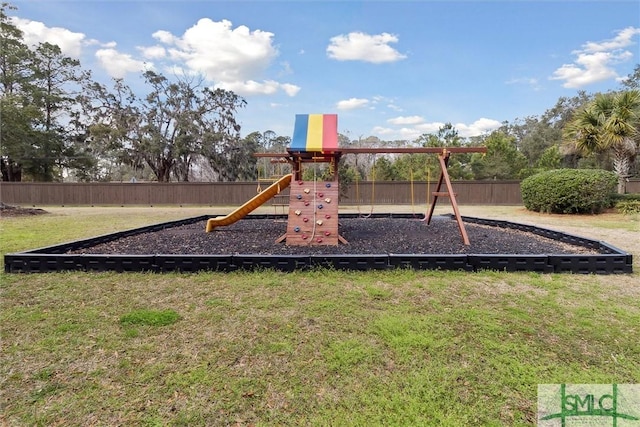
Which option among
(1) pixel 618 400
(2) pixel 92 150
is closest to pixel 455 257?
(1) pixel 618 400

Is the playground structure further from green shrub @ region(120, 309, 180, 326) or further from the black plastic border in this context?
green shrub @ region(120, 309, 180, 326)

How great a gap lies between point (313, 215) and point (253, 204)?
1553 millimetres

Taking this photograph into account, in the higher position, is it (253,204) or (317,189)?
(317,189)

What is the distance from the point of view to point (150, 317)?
256cm

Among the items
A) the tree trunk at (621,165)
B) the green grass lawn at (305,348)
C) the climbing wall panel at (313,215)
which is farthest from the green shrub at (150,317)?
the tree trunk at (621,165)

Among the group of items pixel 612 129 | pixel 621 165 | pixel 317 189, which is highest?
pixel 612 129

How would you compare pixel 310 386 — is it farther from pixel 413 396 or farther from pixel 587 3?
pixel 587 3

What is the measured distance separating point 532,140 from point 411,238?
1119 inches

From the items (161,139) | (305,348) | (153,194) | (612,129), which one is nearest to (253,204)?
(305,348)

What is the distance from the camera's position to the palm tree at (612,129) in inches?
440

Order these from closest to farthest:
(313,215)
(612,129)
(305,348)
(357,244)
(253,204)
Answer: (305,348), (357,244), (313,215), (253,204), (612,129)

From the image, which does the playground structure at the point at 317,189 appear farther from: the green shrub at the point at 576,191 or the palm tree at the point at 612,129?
the palm tree at the point at 612,129

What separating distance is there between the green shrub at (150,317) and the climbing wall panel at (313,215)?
2.64m

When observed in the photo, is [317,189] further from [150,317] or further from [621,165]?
[621,165]
